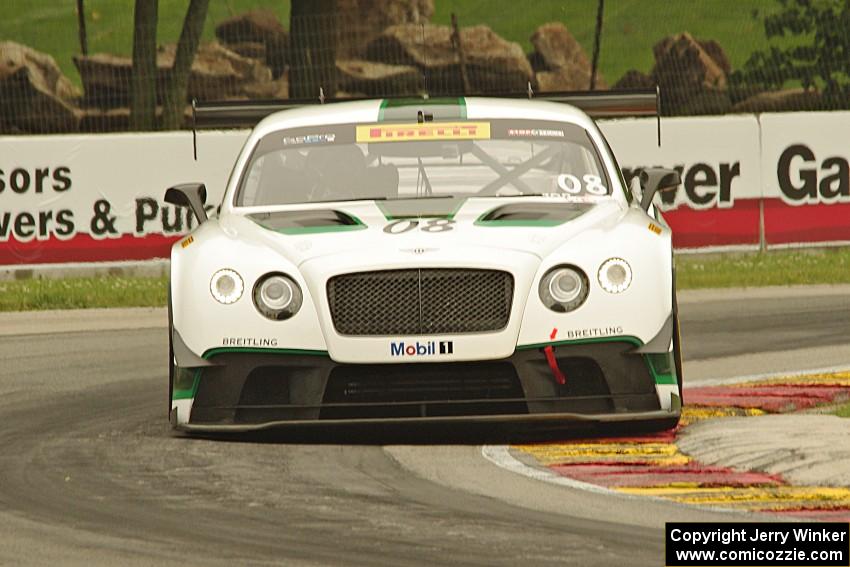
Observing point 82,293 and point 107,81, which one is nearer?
point 82,293

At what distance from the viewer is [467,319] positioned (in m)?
8.59

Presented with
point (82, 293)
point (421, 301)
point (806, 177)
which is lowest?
point (82, 293)

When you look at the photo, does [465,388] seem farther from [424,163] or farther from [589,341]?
[424,163]

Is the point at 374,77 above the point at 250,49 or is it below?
below

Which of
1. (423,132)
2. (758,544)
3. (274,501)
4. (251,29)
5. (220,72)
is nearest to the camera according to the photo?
(758,544)

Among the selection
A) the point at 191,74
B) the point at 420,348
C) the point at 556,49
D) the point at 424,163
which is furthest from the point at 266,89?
the point at 420,348

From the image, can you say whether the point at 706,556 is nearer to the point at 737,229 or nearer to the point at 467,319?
the point at 467,319

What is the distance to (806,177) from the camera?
20.5m

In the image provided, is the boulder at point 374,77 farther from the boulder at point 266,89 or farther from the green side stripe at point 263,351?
the green side stripe at point 263,351

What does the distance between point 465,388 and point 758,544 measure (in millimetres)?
2193

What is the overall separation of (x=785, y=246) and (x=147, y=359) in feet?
30.1

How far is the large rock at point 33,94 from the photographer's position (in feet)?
77.2

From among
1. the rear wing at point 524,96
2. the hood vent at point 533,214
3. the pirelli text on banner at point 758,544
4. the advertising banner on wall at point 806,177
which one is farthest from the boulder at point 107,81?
the pirelli text on banner at point 758,544

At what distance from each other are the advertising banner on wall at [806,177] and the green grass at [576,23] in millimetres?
5677
